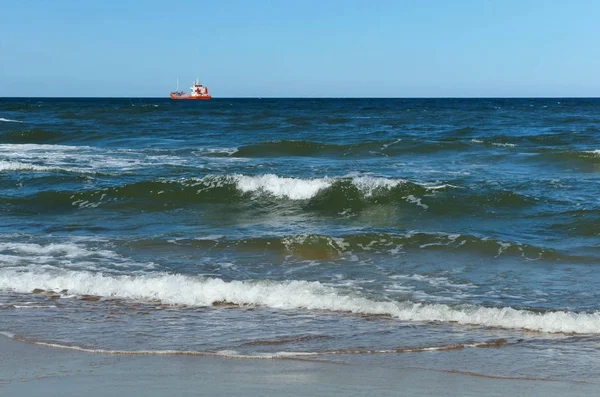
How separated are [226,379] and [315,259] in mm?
4769

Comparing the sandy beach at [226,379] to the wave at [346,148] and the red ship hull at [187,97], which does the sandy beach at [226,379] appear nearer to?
the wave at [346,148]

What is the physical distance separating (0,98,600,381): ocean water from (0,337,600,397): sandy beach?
0.23m

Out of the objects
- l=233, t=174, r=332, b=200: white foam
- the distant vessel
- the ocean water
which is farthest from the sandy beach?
the distant vessel

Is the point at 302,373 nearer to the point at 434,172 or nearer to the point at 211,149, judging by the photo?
the point at 434,172

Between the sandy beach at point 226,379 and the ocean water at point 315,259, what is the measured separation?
Result: 0.76 feet

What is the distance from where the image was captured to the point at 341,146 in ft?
80.8

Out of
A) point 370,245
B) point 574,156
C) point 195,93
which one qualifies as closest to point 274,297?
point 370,245

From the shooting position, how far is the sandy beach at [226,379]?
4785mm

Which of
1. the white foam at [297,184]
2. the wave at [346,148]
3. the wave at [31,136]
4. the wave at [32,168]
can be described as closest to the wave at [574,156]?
the wave at [346,148]

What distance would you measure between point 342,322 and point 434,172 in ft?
38.9

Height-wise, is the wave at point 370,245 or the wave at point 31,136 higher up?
the wave at point 31,136

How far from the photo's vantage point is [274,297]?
25.1 feet

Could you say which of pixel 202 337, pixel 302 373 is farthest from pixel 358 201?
pixel 302 373

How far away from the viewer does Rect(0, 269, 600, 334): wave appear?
22.2ft
